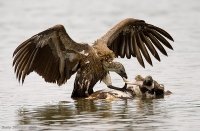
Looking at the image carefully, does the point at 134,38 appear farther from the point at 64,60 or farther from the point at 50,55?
the point at 50,55

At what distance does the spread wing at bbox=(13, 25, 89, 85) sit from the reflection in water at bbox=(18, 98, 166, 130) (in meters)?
0.82

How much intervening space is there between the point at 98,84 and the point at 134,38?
1216mm

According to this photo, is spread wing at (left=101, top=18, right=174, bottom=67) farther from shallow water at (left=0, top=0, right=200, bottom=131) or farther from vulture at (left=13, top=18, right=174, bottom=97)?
shallow water at (left=0, top=0, right=200, bottom=131)

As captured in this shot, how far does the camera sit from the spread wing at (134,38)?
1483 centimetres

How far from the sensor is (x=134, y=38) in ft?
49.6

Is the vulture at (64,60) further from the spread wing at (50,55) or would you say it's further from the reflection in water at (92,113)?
the reflection in water at (92,113)

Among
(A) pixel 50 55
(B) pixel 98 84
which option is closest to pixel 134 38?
(B) pixel 98 84

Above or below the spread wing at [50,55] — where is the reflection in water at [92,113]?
below

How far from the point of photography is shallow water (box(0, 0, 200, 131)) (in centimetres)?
1091

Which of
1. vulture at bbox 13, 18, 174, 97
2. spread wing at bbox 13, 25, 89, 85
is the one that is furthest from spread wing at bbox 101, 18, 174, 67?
spread wing at bbox 13, 25, 89, 85

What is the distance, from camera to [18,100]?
1360 cm

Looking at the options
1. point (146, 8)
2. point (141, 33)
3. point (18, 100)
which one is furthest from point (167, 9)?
point (18, 100)

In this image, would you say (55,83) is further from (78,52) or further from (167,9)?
(167,9)

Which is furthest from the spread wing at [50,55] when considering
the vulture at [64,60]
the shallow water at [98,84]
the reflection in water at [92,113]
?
the reflection in water at [92,113]
